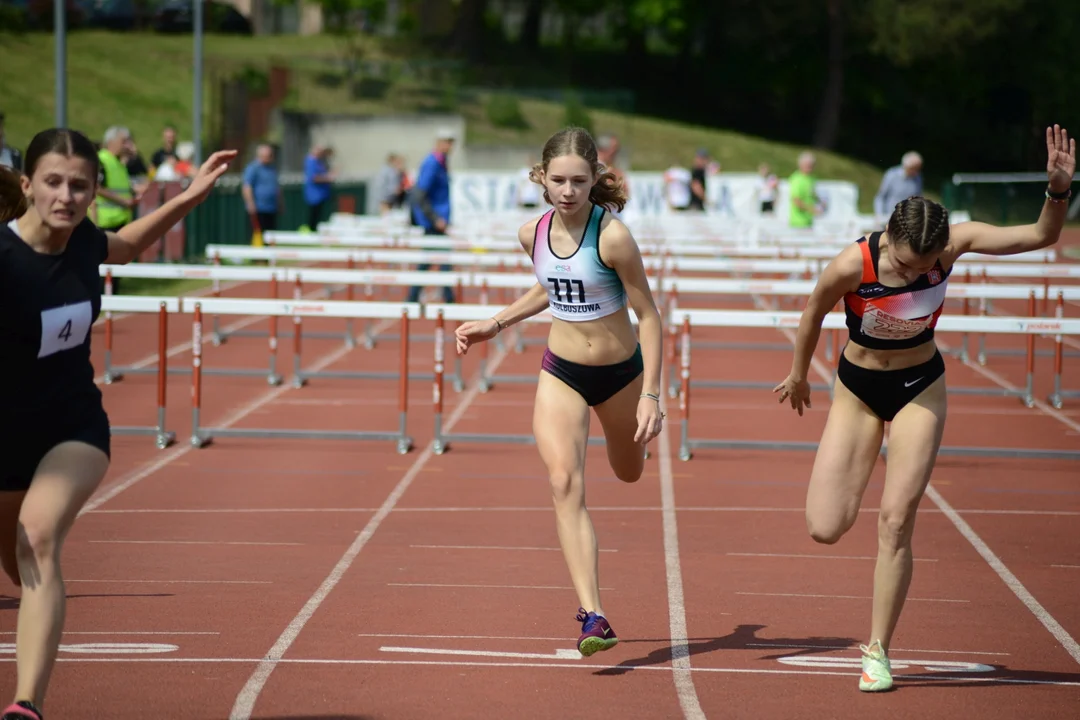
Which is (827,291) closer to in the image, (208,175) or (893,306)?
(893,306)

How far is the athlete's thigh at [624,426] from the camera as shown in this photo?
233 inches

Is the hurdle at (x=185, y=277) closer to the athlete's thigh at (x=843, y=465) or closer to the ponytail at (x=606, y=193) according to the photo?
the ponytail at (x=606, y=193)

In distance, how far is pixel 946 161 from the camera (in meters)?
59.8

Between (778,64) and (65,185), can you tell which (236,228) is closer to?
(65,185)

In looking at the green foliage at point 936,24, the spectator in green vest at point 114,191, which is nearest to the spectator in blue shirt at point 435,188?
the spectator in green vest at point 114,191

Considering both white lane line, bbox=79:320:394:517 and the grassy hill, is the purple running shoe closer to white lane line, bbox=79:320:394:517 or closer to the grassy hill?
white lane line, bbox=79:320:394:517

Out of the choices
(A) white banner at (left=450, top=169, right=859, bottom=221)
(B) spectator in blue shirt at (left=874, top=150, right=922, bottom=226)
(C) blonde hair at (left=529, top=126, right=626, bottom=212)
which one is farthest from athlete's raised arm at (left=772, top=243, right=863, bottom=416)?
(A) white banner at (left=450, top=169, right=859, bottom=221)

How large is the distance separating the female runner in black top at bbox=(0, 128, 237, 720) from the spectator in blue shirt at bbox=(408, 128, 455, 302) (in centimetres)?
1208

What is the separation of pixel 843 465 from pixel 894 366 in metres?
0.39

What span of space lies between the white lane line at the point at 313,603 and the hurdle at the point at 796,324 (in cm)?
181

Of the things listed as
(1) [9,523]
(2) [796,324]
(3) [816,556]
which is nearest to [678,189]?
(2) [796,324]

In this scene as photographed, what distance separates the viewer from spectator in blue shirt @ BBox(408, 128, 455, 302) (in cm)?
1723

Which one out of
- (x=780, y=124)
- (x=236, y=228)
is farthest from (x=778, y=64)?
(x=236, y=228)

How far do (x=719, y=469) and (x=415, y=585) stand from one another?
145 inches
